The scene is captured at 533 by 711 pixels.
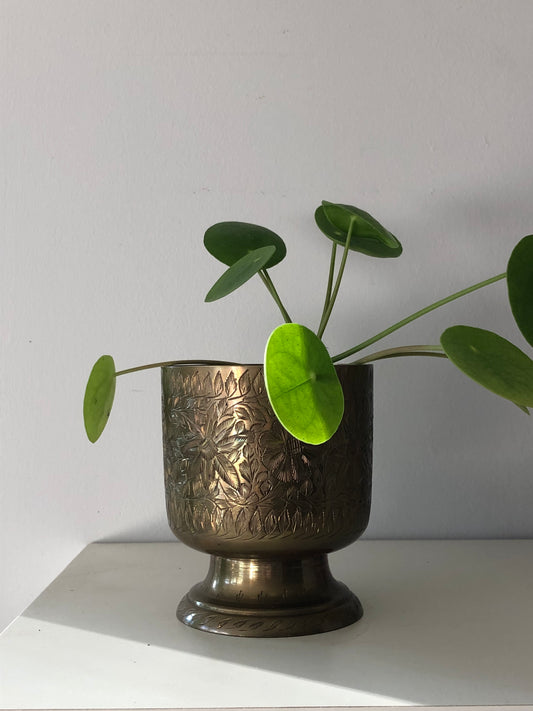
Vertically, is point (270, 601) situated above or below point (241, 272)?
below

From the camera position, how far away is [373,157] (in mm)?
1136

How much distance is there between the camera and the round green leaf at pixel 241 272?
0.70 meters

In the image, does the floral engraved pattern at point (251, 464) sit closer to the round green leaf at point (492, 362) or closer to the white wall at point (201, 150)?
the round green leaf at point (492, 362)

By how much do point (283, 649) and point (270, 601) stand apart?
0.21ft

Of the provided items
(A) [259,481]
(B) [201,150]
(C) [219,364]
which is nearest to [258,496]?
Answer: (A) [259,481]

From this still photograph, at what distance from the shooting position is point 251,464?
2.45 ft

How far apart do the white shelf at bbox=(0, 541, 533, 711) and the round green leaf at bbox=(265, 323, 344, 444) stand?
0.20 metres

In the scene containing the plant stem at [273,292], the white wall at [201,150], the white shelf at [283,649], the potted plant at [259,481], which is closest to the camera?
the white shelf at [283,649]

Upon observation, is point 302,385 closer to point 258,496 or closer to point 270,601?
point 258,496

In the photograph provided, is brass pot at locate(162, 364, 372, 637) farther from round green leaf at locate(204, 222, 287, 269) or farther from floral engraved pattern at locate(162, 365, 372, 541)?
round green leaf at locate(204, 222, 287, 269)

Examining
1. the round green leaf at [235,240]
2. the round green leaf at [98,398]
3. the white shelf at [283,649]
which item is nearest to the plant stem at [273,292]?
the round green leaf at [235,240]

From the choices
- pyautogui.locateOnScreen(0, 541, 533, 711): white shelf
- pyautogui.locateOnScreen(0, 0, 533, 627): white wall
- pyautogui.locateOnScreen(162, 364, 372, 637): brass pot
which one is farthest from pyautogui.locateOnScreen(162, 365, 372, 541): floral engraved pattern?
pyautogui.locateOnScreen(0, 0, 533, 627): white wall

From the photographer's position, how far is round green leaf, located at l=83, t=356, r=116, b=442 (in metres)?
0.75

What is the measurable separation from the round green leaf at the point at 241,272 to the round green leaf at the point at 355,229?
0.37ft
